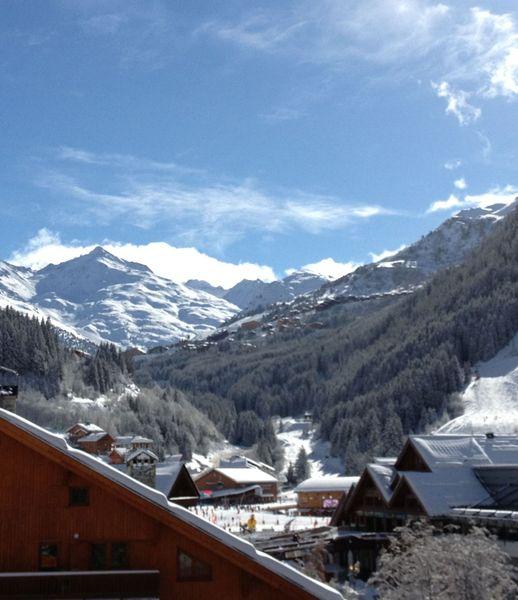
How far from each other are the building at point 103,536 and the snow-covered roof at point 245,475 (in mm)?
101117

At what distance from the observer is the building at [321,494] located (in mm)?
86125

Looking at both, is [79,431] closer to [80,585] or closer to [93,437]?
[93,437]

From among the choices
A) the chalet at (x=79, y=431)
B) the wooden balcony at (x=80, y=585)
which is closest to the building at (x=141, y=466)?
the wooden balcony at (x=80, y=585)

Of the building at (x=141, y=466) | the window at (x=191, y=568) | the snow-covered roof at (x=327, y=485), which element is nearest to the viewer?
the window at (x=191, y=568)

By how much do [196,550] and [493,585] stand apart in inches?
365

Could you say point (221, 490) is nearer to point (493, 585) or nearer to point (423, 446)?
point (423, 446)

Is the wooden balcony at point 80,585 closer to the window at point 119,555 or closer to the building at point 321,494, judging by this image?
the window at point 119,555

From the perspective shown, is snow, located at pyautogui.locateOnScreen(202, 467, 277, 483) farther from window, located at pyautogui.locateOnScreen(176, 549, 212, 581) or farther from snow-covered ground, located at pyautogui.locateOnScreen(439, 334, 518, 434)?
window, located at pyautogui.locateOnScreen(176, 549, 212, 581)

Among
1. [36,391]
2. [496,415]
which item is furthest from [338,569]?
[36,391]

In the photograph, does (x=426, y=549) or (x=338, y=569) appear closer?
(x=426, y=549)

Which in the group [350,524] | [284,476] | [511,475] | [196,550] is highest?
[196,550]

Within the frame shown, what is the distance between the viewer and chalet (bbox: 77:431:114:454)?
126750 mm

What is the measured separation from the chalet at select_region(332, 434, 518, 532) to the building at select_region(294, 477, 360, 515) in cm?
3669

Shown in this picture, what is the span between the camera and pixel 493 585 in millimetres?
20172
